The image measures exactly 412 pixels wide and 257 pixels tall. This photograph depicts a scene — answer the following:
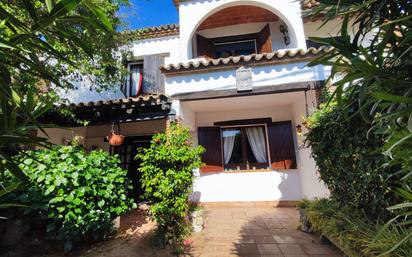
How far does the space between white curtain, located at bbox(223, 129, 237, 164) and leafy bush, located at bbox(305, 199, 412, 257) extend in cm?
381

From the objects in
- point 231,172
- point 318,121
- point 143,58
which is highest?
point 143,58

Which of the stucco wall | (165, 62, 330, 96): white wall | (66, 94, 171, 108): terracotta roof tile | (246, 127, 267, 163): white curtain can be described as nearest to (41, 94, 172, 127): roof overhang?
(66, 94, 171, 108): terracotta roof tile

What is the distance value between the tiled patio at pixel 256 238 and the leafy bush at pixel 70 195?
1934 mm

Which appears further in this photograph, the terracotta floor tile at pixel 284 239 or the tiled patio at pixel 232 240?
the terracotta floor tile at pixel 284 239

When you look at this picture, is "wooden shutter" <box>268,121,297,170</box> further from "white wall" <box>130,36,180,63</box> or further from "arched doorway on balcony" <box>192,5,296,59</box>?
"white wall" <box>130,36,180,63</box>

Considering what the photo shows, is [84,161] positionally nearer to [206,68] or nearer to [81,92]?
[206,68]

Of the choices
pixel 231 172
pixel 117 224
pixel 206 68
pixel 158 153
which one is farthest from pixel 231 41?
pixel 117 224

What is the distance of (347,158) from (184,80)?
4175 mm

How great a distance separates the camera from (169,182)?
4.59 meters

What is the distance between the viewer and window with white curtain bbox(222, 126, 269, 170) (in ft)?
25.8

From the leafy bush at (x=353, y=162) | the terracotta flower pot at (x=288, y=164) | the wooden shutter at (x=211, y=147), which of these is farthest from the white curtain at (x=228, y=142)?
the leafy bush at (x=353, y=162)

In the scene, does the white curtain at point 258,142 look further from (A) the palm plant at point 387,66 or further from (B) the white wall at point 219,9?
(A) the palm plant at point 387,66

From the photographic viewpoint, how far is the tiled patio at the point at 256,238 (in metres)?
3.97

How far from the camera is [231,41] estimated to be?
8219 mm
